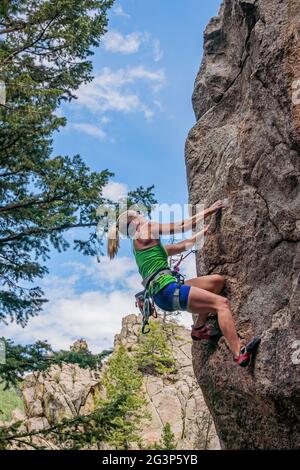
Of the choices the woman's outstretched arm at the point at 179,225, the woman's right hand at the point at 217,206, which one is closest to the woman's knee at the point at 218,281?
the woman's outstretched arm at the point at 179,225

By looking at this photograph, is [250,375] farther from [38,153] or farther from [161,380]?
[161,380]

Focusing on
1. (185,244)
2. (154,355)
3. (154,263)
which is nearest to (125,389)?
(154,355)

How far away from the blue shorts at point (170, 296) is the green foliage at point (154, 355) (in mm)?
29843

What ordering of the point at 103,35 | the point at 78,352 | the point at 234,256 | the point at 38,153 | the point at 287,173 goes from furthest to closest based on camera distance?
1. the point at 103,35
2. the point at 38,153
3. the point at 78,352
4. the point at 234,256
5. the point at 287,173

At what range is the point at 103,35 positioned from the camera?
14.8 meters

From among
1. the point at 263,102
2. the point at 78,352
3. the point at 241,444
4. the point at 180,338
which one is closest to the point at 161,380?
the point at 180,338

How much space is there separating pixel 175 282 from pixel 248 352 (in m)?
1.36

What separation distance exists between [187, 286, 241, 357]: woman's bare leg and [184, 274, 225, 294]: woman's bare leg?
0.43 metres

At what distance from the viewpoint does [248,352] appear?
6594 millimetres

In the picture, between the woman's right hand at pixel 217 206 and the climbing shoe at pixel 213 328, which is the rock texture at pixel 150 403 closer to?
the climbing shoe at pixel 213 328

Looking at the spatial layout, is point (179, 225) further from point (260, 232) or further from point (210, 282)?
point (260, 232)

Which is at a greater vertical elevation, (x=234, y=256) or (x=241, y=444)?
(x=234, y=256)

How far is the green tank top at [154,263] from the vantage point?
6.90 metres
